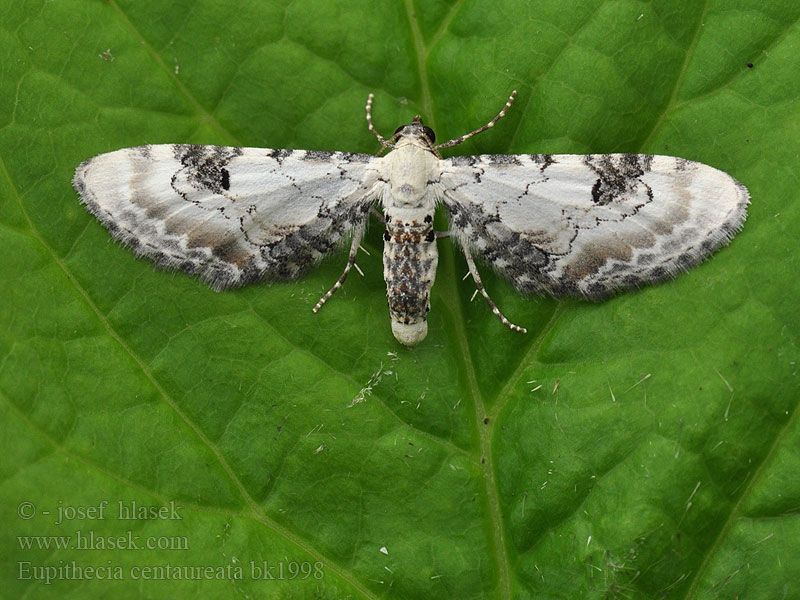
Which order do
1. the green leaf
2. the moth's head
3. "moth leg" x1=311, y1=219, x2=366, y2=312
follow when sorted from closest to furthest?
1. the green leaf
2. the moth's head
3. "moth leg" x1=311, y1=219, x2=366, y2=312

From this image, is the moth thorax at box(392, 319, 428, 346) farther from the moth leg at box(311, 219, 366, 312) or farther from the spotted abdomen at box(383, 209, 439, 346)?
the moth leg at box(311, 219, 366, 312)

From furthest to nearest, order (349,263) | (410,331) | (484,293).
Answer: (349,263)
(484,293)
(410,331)

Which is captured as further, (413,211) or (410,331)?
(413,211)

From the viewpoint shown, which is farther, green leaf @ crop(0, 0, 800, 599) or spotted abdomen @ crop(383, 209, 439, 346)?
spotted abdomen @ crop(383, 209, 439, 346)

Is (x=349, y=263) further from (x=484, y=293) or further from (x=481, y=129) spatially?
(x=481, y=129)

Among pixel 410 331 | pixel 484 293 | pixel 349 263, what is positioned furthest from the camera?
pixel 349 263

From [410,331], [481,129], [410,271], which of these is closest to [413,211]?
[410,271]

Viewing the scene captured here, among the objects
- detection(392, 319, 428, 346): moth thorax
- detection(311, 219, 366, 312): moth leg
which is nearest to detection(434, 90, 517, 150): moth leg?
detection(311, 219, 366, 312): moth leg

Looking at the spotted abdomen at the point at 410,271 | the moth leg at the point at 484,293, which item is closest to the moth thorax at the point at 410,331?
the spotted abdomen at the point at 410,271
